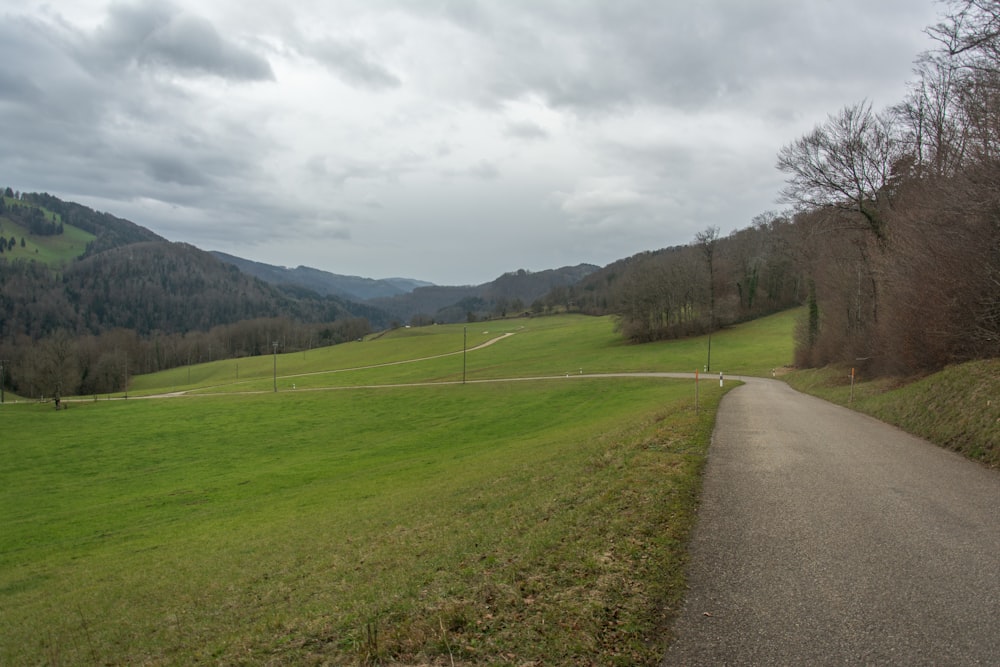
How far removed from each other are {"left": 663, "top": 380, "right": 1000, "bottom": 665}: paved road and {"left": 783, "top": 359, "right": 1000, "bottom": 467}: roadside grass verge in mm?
934

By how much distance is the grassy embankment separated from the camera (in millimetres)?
5184

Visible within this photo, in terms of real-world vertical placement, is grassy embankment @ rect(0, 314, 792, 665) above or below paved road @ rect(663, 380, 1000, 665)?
below

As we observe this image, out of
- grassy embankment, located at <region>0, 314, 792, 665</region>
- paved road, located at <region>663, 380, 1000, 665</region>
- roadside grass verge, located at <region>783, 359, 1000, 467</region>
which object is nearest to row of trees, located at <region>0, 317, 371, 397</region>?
grassy embankment, located at <region>0, 314, 792, 665</region>

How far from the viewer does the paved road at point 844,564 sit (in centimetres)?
443

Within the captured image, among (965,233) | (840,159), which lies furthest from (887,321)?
(840,159)

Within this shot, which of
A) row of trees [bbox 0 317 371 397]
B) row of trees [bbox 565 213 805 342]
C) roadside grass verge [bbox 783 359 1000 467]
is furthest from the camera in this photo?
row of trees [bbox 0 317 371 397]

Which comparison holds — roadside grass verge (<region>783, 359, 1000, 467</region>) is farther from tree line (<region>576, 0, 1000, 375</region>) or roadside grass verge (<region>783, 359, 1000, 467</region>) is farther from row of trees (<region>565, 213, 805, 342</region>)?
row of trees (<region>565, 213, 805, 342</region>)

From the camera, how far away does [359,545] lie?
36.4ft

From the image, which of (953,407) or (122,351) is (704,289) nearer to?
(953,407)

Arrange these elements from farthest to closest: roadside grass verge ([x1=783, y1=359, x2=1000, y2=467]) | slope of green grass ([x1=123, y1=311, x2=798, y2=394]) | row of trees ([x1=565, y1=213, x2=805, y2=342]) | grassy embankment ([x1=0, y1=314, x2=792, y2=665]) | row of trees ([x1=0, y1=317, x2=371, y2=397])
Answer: row of trees ([x1=0, y1=317, x2=371, y2=397])
row of trees ([x1=565, y1=213, x2=805, y2=342])
slope of green grass ([x1=123, y1=311, x2=798, y2=394])
roadside grass verge ([x1=783, y1=359, x2=1000, y2=467])
grassy embankment ([x1=0, y1=314, x2=792, y2=665])

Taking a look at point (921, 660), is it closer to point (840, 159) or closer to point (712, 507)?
point (712, 507)

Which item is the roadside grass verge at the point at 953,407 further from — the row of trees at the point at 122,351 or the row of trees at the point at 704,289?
the row of trees at the point at 122,351

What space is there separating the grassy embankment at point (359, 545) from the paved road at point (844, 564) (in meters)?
0.51

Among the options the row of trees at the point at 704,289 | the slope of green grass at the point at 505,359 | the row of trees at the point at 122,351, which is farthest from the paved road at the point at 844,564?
the row of trees at the point at 122,351
